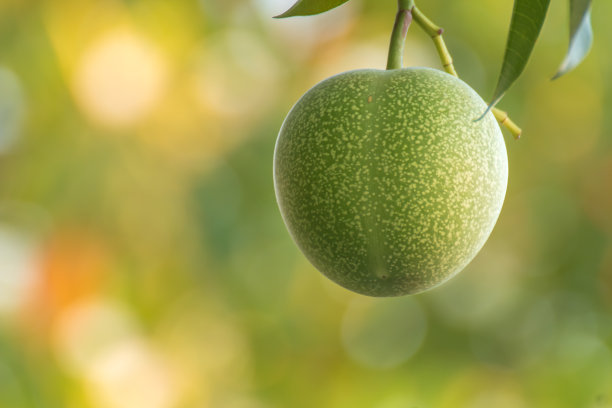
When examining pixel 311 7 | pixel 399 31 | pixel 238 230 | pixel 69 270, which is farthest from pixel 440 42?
pixel 69 270

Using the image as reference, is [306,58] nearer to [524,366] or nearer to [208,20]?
[208,20]

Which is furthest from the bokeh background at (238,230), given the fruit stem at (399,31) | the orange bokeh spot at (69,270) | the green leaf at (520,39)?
the green leaf at (520,39)

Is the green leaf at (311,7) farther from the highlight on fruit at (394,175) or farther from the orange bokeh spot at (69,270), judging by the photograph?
the orange bokeh spot at (69,270)

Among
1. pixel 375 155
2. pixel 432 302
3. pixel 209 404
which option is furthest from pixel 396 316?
pixel 375 155

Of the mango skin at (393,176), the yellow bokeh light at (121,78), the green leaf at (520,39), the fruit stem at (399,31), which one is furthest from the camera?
the yellow bokeh light at (121,78)

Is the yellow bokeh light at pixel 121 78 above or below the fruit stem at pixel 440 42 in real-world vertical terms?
above

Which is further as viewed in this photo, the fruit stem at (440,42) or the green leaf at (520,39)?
the fruit stem at (440,42)

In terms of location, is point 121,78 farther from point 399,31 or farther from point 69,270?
point 399,31
